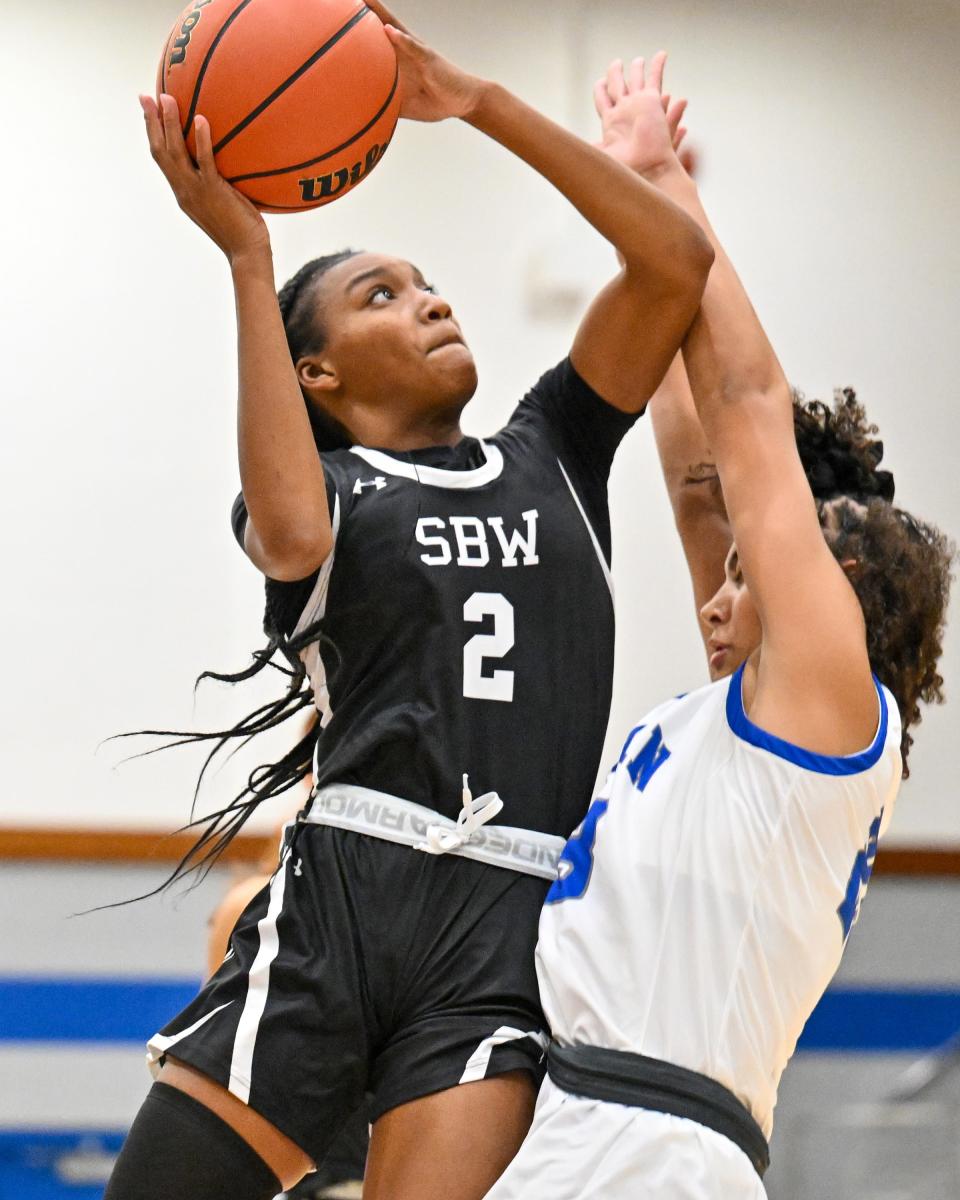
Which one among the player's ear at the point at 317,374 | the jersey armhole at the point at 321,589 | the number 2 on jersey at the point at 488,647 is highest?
the player's ear at the point at 317,374

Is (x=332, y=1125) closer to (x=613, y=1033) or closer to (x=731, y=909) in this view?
(x=613, y=1033)

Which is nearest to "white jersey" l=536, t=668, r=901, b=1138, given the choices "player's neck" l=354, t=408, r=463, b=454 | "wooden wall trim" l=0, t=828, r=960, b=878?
"player's neck" l=354, t=408, r=463, b=454

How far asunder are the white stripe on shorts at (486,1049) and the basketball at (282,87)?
0.94 metres

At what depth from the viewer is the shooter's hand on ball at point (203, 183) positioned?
1.61 metres

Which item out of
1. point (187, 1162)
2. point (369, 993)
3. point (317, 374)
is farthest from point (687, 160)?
point (187, 1162)

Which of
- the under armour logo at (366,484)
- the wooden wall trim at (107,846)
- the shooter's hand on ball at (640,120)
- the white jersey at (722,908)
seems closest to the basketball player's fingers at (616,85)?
the shooter's hand on ball at (640,120)

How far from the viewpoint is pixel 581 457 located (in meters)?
1.94

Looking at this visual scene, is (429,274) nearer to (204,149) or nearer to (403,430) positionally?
(403,430)

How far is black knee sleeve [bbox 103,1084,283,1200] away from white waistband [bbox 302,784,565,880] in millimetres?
341

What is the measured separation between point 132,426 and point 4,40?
3.94 feet

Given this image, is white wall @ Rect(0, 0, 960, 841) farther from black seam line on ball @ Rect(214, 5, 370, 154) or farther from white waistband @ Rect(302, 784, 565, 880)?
black seam line on ball @ Rect(214, 5, 370, 154)

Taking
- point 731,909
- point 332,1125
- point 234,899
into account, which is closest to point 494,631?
point 731,909

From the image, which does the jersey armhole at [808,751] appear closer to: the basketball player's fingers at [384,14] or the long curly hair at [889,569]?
the long curly hair at [889,569]

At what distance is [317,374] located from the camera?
1958mm
